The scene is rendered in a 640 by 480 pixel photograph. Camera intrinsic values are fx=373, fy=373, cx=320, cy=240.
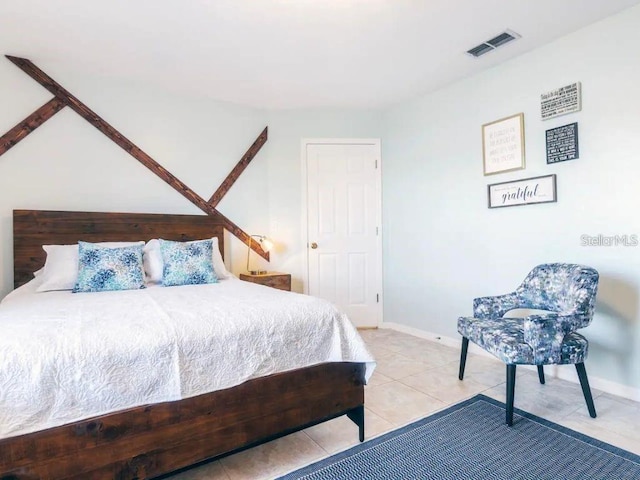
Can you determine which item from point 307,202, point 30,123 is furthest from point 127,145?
point 307,202

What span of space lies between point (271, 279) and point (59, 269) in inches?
68.1

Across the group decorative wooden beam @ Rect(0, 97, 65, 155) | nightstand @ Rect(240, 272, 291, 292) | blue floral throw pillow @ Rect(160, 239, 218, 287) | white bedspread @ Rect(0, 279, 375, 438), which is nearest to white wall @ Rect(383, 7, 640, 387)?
nightstand @ Rect(240, 272, 291, 292)

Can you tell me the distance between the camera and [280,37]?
262cm

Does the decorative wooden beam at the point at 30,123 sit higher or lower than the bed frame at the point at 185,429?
higher

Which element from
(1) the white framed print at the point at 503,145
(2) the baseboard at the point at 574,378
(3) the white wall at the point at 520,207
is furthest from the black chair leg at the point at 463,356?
(1) the white framed print at the point at 503,145

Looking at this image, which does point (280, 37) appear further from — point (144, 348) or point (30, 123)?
point (144, 348)

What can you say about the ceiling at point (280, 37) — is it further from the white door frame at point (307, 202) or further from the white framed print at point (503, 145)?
the white door frame at point (307, 202)

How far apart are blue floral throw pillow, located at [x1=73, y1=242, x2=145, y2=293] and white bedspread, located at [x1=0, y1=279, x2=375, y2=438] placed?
1.47 ft

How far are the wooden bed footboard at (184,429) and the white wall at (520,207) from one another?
1841 mm

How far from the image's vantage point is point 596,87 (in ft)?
8.30

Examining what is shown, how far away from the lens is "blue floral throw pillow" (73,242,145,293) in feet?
8.44

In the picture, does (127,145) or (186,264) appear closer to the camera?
(186,264)

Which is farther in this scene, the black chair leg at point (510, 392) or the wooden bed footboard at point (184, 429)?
the black chair leg at point (510, 392)

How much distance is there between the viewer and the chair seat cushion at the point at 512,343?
2080 millimetres
